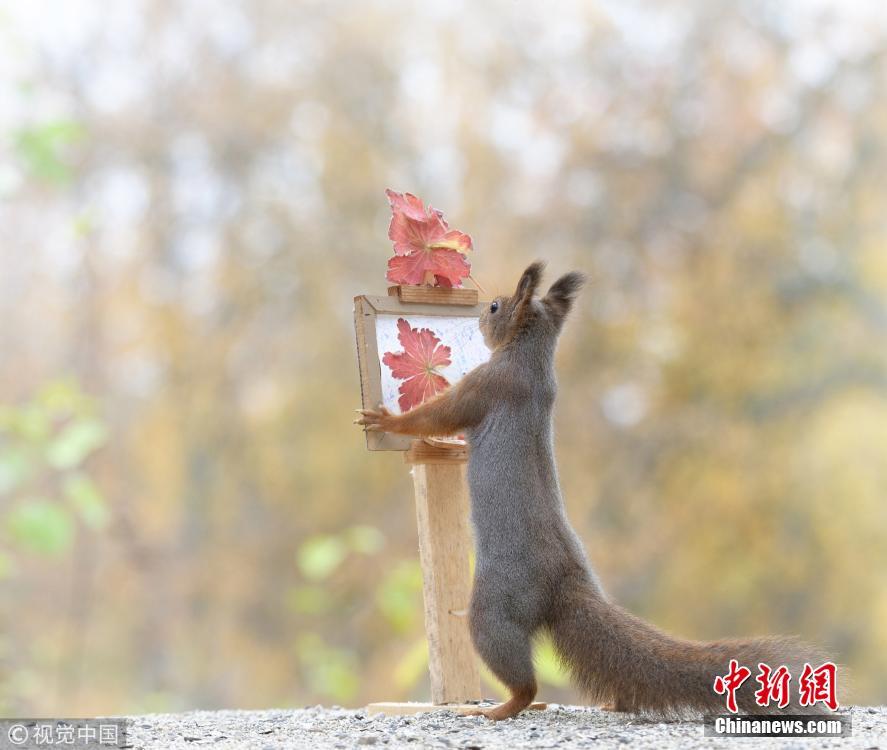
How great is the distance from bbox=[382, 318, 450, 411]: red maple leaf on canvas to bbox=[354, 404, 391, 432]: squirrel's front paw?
0.09m

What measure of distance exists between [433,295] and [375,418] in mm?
358

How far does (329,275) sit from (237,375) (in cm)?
75

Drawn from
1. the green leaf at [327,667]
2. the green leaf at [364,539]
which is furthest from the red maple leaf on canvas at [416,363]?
the green leaf at [327,667]

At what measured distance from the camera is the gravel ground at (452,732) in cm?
182

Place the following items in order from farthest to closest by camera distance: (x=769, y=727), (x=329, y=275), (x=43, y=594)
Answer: (x=43, y=594), (x=329, y=275), (x=769, y=727)

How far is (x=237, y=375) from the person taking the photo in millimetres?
6492

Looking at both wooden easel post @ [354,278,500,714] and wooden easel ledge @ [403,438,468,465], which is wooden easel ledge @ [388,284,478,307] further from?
wooden easel ledge @ [403,438,468,465]

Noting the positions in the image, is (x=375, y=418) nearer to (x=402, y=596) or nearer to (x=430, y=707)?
(x=430, y=707)

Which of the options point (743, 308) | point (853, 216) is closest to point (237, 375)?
point (743, 308)

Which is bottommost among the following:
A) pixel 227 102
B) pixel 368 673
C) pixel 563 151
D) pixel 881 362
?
pixel 368 673

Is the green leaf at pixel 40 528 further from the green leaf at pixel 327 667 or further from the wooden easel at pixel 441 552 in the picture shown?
the green leaf at pixel 327 667

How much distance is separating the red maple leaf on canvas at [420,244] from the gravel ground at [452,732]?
91 cm

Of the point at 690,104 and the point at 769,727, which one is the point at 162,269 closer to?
the point at 690,104

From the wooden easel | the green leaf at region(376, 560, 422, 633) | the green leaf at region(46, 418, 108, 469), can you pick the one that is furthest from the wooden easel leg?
the green leaf at region(376, 560, 422, 633)
